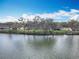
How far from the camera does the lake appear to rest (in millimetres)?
3158

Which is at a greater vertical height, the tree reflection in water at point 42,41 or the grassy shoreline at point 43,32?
the grassy shoreline at point 43,32

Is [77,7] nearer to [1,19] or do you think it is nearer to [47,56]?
[47,56]

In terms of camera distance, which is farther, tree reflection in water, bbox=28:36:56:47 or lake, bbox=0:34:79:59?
tree reflection in water, bbox=28:36:56:47

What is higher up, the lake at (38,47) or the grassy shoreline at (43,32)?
the grassy shoreline at (43,32)

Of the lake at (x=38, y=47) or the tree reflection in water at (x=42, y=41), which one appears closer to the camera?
the lake at (x=38, y=47)

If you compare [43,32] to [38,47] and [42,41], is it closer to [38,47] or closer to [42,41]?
[42,41]

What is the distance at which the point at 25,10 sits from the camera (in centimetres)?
330

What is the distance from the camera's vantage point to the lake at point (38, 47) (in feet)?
10.4

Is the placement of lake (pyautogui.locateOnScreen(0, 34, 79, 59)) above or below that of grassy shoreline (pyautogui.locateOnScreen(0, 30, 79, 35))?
below

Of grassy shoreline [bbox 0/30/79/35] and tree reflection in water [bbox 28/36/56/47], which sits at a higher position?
grassy shoreline [bbox 0/30/79/35]

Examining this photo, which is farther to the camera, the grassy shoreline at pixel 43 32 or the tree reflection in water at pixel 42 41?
the tree reflection in water at pixel 42 41

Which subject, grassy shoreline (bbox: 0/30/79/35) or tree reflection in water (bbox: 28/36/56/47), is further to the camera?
tree reflection in water (bbox: 28/36/56/47)

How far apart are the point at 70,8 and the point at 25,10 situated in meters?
1.11

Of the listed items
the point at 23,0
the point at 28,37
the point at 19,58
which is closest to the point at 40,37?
the point at 28,37
